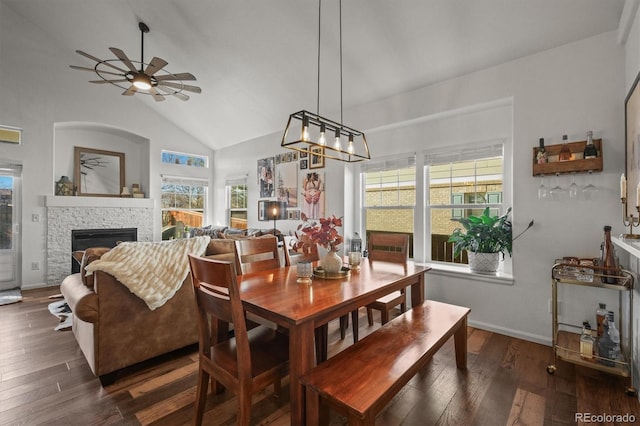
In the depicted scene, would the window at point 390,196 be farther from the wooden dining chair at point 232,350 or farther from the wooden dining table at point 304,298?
the wooden dining chair at point 232,350

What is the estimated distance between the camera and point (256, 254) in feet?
8.13

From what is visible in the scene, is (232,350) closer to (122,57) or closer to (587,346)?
(587,346)

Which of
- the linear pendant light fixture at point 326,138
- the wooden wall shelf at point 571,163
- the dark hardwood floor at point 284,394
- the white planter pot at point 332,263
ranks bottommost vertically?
the dark hardwood floor at point 284,394

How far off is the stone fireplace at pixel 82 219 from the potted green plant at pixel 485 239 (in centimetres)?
593

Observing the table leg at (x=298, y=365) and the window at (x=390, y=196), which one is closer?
the table leg at (x=298, y=365)

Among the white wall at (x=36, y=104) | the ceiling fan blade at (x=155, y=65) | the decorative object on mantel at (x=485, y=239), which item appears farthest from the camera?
the white wall at (x=36, y=104)

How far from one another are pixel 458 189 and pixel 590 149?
126 centimetres

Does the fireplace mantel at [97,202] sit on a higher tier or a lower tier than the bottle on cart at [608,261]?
higher

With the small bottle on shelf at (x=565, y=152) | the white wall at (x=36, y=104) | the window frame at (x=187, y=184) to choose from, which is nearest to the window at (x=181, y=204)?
the window frame at (x=187, y=184)

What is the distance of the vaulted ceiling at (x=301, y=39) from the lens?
2.54 m

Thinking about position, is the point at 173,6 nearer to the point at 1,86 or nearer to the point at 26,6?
the point at 26,6

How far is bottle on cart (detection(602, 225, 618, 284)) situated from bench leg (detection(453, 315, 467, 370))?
42.0 inches

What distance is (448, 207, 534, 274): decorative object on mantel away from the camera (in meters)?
2.93

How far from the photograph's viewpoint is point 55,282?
196 inches
